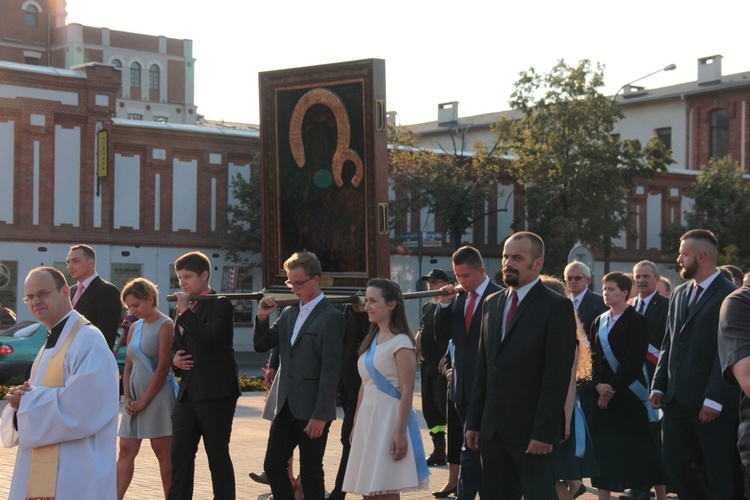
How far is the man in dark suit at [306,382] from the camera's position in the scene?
7855mm

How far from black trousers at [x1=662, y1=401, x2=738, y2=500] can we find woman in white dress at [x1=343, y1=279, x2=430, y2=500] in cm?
180

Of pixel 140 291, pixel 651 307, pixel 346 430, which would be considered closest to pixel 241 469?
pixel 346 430

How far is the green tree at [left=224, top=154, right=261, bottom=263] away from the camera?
38.7 m

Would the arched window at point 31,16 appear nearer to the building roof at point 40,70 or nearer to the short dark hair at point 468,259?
the building roof at point 40,70

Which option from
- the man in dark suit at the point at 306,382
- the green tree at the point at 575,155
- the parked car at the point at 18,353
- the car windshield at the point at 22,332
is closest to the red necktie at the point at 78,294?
the man in dark suit at the point at 306,382

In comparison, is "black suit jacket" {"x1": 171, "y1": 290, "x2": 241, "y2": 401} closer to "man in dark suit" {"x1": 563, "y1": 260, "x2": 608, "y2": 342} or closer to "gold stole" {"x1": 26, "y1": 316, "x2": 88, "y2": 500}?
"gold stole" {"x1": 26, "y1": 316, "x2": 88, "y2": 500}

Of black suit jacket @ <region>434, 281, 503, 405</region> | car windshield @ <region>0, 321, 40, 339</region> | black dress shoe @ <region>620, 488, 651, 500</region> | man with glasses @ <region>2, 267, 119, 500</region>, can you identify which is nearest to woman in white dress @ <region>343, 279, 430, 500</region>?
black suit jacket @ <region>434, 281, 503, 405</region>

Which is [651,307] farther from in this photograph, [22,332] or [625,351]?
[22,332]

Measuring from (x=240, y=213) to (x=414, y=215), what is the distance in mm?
7388

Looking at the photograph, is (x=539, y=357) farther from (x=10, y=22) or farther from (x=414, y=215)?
(x=10, y=22)

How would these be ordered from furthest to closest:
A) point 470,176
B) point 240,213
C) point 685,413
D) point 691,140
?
point 691,140, point 470,176, point 240,213, point 685,413

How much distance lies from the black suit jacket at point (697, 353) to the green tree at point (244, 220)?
30.9 metres

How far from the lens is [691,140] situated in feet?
197

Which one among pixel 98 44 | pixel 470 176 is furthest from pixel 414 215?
pixel 98 44
